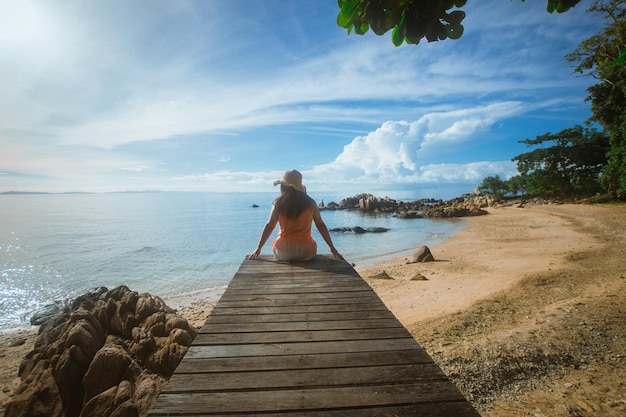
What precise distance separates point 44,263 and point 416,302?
67.2 feet

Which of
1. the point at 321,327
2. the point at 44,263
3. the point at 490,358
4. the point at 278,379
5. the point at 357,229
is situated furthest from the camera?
the point at 357,229

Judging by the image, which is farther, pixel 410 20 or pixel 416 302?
pixel 416 302

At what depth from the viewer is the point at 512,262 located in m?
11.5

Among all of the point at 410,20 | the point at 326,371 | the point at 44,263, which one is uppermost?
the point at 410,20

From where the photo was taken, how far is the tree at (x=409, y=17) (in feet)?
6.81

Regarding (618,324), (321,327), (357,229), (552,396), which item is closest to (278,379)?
(321,327)

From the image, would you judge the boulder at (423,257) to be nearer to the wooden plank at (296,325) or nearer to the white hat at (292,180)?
the white hat at (292,180)

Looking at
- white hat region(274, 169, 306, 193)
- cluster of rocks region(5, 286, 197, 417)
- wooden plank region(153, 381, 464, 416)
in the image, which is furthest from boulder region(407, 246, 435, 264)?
wooden plank region(153, 381, 464, 416)

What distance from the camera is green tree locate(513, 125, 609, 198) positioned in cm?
2962

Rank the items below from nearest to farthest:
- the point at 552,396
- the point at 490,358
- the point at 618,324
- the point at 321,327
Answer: the point at 321,327 → the point at 552,396 → the point at 490,358 → the point at 618,324

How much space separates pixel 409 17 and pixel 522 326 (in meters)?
5.87

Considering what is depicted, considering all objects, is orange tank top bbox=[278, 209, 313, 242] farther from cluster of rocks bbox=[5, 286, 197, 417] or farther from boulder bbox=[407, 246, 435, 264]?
boulder bbox=[407, 246, 435, 264]

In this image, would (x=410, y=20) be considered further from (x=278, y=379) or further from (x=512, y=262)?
(x=512, y=262)

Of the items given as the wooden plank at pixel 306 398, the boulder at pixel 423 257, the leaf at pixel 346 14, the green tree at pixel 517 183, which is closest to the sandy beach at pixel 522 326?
the boulder at pixel 423 257
